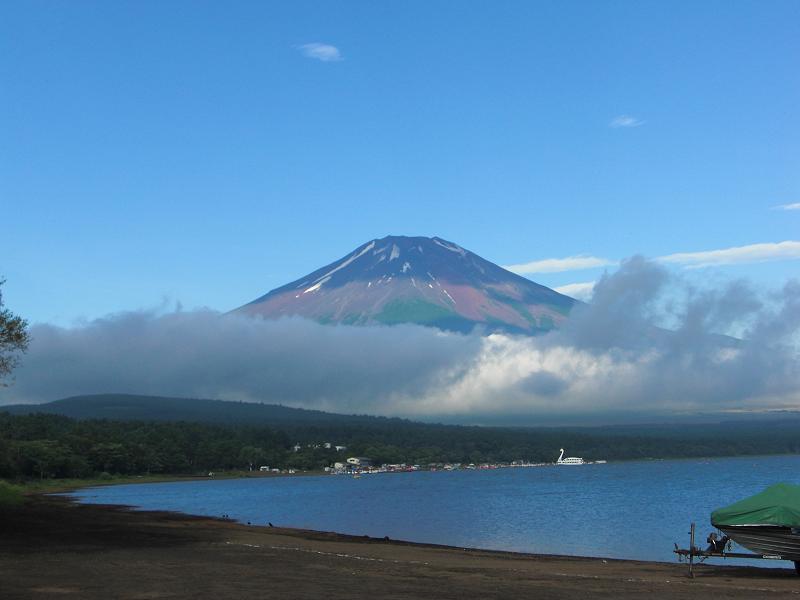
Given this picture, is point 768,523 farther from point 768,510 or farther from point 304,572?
point 304,572

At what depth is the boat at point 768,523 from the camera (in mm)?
26203

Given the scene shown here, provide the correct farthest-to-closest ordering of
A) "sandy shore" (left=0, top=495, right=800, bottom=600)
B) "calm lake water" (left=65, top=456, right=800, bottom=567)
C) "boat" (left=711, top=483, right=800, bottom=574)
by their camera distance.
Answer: "calm lake water" (left=65, top=456, right=800, bottom=567)
"boat" (left=711, top=483, right=800, bottom=574)
"sandy shore" (left=0, top=495, right=800, bottom=600)

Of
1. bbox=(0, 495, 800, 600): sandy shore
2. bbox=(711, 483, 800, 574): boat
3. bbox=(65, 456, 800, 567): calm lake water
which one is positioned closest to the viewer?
bbox=(0, 495, 800, 600): sandy shore

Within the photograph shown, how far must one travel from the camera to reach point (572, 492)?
11169 cm

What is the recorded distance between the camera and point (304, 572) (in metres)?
26.3

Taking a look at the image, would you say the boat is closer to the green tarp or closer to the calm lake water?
the green tarp

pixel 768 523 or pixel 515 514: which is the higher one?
pixel 768 523

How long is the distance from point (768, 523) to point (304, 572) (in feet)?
42.8

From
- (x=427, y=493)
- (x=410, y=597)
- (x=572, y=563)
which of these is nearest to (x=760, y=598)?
(x=410, y=597)

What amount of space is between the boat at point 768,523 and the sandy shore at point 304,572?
99cm

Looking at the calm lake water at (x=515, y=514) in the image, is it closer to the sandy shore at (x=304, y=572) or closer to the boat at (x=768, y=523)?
the sandy shore at (x=304, y=572)

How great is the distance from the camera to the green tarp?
86.0 ft

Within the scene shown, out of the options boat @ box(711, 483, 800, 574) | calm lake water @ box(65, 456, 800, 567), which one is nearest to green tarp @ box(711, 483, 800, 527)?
boat @ box(711, 483, 800, 574)

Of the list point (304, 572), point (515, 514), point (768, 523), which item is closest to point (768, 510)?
point (768, 523)
